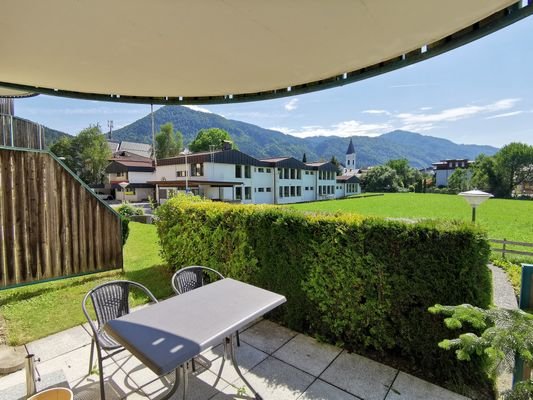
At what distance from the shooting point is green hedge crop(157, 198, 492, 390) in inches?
102

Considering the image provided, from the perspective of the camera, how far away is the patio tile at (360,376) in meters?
2.56

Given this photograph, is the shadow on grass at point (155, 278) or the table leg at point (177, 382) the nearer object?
the table leg at point (177, 382)

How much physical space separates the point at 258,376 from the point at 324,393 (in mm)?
674

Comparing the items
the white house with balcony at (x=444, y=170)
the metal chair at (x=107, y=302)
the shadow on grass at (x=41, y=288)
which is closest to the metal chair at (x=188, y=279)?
the metal chair at (x=107, y=302)

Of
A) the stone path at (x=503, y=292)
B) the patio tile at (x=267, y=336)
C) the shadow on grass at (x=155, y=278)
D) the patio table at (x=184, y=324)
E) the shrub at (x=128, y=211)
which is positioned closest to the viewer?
the patio table at (x=184, y=324)

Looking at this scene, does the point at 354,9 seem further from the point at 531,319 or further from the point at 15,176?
the point at 15,176

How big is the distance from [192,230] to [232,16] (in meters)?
3.70

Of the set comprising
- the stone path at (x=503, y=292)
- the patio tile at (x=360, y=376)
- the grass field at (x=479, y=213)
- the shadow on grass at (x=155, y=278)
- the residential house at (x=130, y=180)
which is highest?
the residential house at (x=130, y=180)

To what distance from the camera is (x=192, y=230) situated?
16.3 ft

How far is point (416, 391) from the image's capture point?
100 inches

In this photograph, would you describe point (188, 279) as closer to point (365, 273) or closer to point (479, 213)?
point (365, 273)

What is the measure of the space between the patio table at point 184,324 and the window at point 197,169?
25036 mm

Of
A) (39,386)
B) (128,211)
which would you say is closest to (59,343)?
(39,386)

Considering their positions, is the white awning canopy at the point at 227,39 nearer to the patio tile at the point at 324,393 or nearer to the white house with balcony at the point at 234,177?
the patio tile at the point at 324,393
